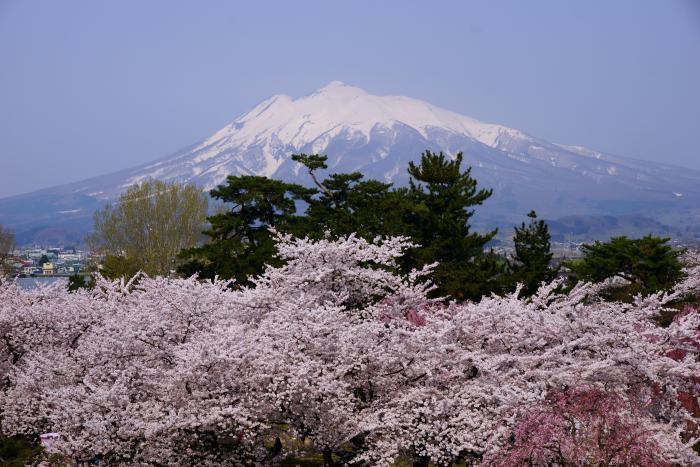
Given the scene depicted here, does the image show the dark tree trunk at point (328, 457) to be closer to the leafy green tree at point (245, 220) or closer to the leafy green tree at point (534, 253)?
the leafy green tree at point (534, 253)

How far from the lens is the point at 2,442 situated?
19188mm

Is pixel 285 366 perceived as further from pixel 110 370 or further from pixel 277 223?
pixel 277 223

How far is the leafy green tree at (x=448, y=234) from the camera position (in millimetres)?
30266

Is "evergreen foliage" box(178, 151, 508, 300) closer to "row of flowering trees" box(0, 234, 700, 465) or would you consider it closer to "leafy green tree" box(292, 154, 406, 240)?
"leafy green tree" box(292, 154, 406, 240)

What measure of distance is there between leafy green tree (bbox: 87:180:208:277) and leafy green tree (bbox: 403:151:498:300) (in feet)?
69.4

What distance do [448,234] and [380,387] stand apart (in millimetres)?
19778

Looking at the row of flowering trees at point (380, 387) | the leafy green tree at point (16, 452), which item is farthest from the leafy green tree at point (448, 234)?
the leafy green tree at point (16, 452)

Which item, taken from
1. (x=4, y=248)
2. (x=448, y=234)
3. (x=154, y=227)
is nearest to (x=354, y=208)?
(x=448, y=234)

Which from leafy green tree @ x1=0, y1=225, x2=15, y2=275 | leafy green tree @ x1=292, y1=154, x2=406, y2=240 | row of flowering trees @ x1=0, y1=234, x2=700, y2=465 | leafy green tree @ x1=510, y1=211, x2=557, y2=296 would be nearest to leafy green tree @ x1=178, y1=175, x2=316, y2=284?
leafy green tree @ x1=292, y1=154, x2=406, y2=240

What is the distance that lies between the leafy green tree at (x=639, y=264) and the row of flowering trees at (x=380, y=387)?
1851 cm

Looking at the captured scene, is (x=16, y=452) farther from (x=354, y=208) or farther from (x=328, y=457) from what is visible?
(x=354, y=208)

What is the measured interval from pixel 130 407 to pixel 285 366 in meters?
2.90

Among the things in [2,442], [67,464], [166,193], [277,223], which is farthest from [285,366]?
Answer: [166,193]

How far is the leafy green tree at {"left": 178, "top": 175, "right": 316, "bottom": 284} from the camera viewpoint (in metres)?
35.7
